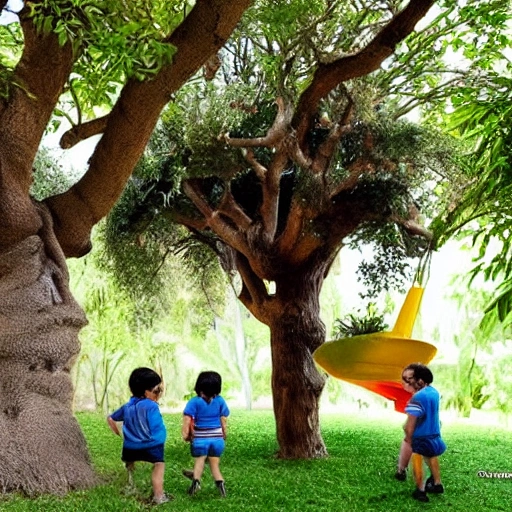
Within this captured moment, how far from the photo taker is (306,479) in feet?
15.9

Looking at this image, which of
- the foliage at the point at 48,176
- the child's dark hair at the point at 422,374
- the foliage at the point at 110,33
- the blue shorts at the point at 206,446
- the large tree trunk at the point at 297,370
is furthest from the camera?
the foliage at the point at 48,176

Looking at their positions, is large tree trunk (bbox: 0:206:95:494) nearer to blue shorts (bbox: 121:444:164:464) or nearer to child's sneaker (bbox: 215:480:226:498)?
blue shorts (bbox: 121:444:164:464)

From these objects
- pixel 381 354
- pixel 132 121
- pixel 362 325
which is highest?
pixel 132 121

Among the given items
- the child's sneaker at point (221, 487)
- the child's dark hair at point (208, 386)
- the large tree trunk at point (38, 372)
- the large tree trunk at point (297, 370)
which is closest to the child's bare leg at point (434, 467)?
the child's sneaker at point (221, 487)

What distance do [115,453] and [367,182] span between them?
2.83 metres

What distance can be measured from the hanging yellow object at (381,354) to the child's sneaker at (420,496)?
0.61 meters

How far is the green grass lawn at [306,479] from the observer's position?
11.8 ft

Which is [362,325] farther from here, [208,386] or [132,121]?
[132,121]

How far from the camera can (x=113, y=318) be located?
9367mm

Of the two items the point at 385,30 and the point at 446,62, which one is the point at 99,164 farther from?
the point at 446,62

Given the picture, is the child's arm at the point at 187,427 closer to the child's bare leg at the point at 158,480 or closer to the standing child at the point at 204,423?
the standing child at the point at 204,423

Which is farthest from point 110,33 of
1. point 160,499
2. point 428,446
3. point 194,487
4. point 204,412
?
point 428,446

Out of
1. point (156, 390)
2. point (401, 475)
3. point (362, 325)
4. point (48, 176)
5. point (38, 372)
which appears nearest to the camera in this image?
point (156, 390)

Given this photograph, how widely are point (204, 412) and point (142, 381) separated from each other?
1.25 feet
